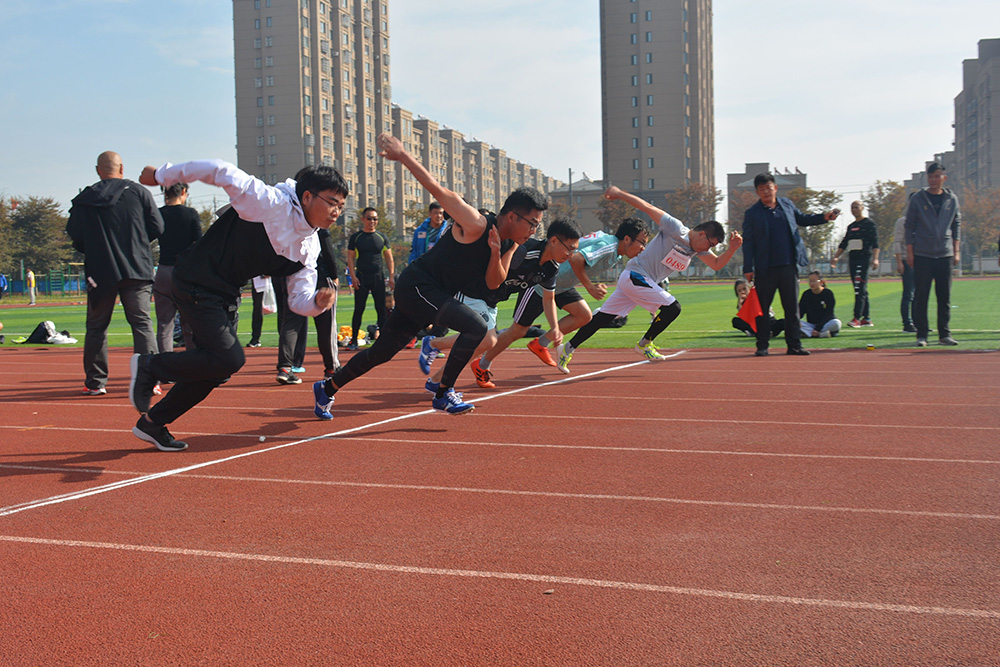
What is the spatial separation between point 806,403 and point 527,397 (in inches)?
90.8

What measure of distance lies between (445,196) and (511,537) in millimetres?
2536

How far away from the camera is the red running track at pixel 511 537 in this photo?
8.37ft

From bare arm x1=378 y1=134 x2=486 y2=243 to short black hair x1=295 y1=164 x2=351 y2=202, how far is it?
30cm

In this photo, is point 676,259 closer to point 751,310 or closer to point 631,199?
point 631,199

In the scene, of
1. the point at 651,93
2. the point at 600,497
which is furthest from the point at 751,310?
the point at 651,93

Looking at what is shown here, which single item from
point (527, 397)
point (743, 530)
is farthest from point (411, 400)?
point (743, 530)

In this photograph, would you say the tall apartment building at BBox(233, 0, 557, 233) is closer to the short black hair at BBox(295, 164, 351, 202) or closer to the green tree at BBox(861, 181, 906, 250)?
the green tree at BBox(861, 181, 906, 250)

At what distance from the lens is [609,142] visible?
108m

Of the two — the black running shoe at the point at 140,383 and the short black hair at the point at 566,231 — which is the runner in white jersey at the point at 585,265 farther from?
the black running shoe at the point at 140,383

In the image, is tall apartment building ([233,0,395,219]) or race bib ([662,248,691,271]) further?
tall apartment building ([233,0,395,219])

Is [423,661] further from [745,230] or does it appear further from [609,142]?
[609,142]

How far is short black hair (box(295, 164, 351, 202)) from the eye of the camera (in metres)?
4.86

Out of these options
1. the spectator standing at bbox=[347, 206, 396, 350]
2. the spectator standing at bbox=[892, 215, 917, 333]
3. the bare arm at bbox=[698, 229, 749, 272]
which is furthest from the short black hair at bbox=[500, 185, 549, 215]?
the spectator standing at bbox=[892, 215, 917, 333]

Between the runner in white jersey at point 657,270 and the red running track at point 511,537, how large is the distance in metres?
2.76
